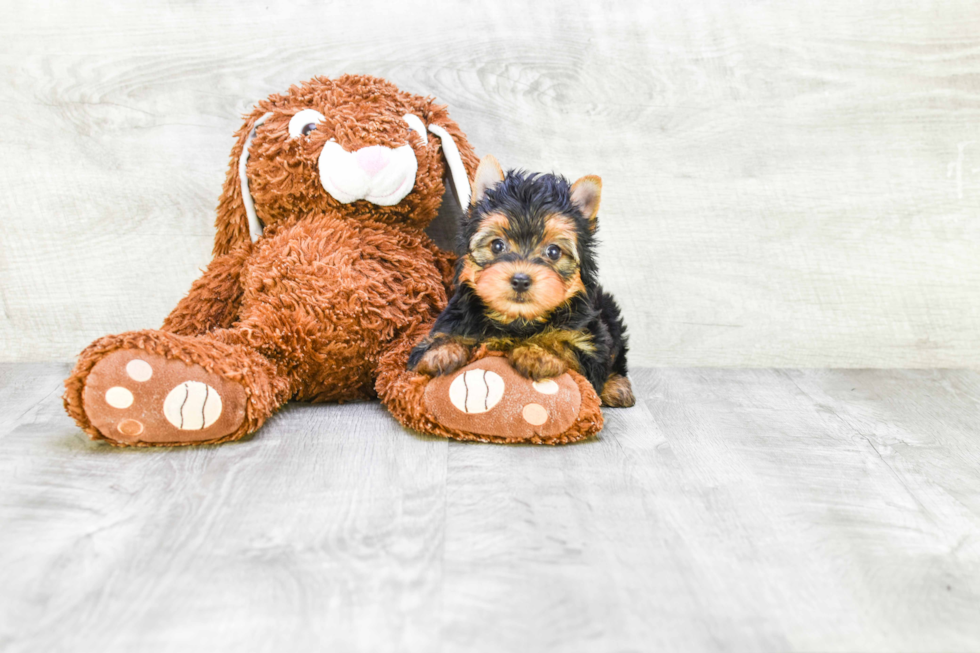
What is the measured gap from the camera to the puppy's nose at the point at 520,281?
1.49m

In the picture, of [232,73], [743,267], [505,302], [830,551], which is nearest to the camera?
[830,551]

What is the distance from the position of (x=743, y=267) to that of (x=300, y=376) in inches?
53.1

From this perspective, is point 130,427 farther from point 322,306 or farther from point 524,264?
point 524,264

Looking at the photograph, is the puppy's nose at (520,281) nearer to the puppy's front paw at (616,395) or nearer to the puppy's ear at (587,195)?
the puppy's ear at (587,195)

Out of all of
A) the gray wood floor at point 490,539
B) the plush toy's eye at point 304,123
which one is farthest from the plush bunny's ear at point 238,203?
the gray wood floor at point 490,539

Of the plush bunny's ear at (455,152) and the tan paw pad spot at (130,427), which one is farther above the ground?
the plush bunny's ear at (455,152)

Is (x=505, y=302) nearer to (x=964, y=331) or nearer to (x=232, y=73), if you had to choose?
(x=232, y=73)

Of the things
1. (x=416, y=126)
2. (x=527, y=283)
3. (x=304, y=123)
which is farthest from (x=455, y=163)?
(x=527, y=283)

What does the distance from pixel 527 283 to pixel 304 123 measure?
29.8 inches

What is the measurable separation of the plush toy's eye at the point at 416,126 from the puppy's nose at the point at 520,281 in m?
0.58

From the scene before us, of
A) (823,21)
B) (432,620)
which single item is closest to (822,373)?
(823,21)

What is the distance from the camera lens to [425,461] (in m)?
1.54

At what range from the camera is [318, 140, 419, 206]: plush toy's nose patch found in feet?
5.91

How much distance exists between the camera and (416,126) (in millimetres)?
1912
